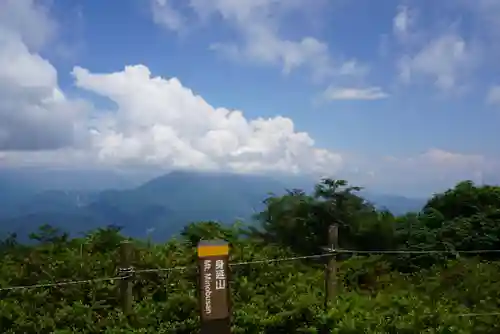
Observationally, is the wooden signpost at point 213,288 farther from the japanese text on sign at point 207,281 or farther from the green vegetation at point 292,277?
the green vegetation at point 292,277

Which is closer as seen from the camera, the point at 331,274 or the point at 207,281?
the point at 207,281

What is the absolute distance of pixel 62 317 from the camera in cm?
558

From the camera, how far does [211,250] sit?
15.0 feet

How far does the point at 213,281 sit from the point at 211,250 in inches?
9.1

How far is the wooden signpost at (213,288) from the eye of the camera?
452 cm

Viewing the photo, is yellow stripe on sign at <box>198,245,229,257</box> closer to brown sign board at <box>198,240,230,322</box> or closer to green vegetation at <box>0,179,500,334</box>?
brown sign board at <box>198,240,230,322</box>

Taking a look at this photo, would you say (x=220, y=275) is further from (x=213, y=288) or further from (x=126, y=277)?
(x=126, y=277)

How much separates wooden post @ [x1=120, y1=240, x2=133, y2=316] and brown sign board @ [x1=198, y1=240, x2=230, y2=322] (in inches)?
46.6

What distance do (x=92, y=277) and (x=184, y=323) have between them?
1272mm

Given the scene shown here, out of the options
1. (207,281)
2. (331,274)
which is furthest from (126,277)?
(331,274)

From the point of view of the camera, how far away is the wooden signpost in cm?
452

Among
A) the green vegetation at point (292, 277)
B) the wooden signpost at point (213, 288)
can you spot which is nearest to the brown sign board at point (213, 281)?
the wooden signpost at point (213, 288)

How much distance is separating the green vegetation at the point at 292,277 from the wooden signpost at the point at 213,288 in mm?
1091

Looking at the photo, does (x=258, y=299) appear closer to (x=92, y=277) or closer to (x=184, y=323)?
(x=184, y=323)
